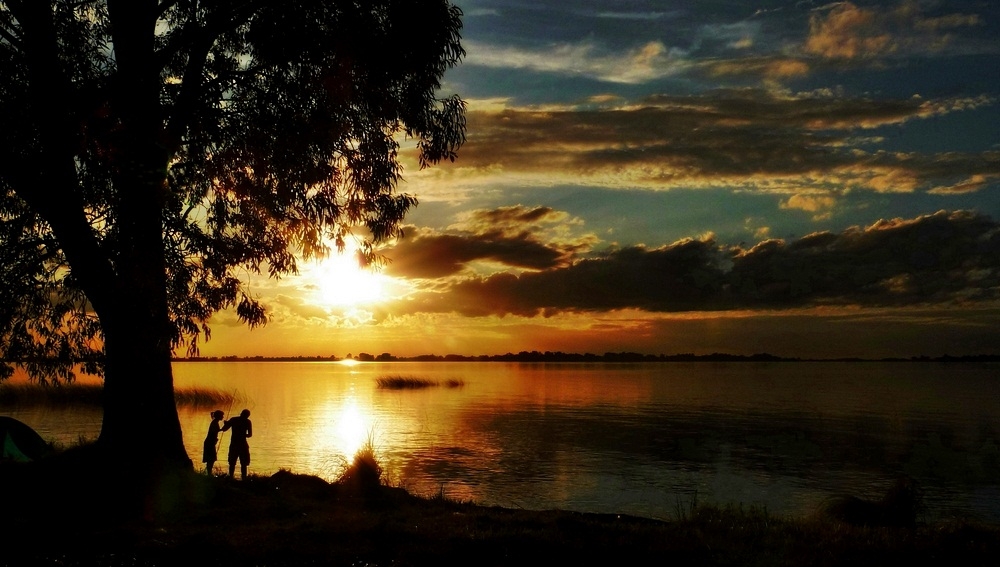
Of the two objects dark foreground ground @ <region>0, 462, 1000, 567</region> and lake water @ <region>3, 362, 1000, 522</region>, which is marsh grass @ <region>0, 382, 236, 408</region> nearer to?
lake water @ <region>3, 362, 1000, 522</region>

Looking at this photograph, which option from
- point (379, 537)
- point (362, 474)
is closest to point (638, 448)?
point (362, 474)

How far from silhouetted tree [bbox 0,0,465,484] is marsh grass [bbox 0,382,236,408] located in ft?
135

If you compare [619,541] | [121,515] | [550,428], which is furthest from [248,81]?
[550,428]

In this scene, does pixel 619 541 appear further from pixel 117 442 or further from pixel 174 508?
pixel 117 442

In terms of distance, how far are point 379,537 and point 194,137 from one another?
10.3 meters

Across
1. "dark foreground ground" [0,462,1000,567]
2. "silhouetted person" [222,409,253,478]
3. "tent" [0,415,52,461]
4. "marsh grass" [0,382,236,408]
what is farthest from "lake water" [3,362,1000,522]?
"tent" [0,415,52,461]

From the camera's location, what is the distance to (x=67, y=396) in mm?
64438

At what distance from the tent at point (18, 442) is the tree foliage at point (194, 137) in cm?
364

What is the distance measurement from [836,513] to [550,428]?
32938mm

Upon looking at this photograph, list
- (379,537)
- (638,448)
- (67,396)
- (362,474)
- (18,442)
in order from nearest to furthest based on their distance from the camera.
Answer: (379,537), (362,474), (18,442), (638,448), (67,396)

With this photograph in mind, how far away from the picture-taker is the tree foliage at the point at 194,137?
1580 cm

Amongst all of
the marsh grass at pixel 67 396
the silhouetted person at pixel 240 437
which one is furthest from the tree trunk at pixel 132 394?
the marsh grass at pixel 67 396

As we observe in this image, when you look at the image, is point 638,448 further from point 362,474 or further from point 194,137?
point 194,137

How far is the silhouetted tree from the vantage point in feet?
52.0
